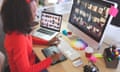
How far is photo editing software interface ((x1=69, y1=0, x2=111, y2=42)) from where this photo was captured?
1.22 meters

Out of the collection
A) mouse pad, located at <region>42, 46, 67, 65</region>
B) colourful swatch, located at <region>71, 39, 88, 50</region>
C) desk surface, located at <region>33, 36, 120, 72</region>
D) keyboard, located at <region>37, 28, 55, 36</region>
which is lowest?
desk surface, located at <region>33, 36, 120, 72</region>

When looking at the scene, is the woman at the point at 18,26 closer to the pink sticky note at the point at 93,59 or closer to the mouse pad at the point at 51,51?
the mouse pad at the point at 51,51

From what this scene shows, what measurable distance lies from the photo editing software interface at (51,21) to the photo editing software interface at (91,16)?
0.45ft

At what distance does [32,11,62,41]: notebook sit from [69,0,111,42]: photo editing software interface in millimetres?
148

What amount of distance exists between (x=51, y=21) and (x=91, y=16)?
0.44 metres

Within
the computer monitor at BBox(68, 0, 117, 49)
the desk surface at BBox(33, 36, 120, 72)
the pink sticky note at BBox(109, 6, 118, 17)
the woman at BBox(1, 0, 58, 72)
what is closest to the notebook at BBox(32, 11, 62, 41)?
the computer monitor at BBox(68, 0, 117, 49)

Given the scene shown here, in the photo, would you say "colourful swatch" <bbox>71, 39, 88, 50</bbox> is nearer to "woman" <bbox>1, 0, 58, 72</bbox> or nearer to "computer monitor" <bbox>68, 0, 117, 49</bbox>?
"computer monitor" <bbox>68, 0, 117, 49</bbox>

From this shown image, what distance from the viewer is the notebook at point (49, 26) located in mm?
1582

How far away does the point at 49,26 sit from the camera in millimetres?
1654

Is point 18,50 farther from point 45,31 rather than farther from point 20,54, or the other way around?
point 45,31

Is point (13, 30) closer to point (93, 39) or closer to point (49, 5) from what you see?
point (93, 39)

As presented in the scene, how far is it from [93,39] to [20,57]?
1.92ft

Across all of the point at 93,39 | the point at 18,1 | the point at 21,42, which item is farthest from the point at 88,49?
the point at 18,1

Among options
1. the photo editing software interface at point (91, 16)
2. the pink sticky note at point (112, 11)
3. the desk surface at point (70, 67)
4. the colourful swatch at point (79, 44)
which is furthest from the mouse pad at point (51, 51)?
the pink sticky note at point (112, 11)
